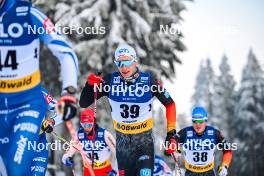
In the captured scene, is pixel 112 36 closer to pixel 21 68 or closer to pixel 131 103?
pixel 131 103

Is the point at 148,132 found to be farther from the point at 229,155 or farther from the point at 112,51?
the point at 112,51

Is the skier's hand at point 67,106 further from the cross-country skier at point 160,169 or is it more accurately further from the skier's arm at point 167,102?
the cross-country skier at point 160,169

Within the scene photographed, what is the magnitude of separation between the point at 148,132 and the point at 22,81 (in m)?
3.10

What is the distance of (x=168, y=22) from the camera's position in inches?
925

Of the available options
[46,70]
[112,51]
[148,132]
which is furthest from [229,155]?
[46,70]

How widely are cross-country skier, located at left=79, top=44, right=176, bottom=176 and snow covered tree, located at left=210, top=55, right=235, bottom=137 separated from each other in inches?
2099

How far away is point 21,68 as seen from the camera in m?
5.34

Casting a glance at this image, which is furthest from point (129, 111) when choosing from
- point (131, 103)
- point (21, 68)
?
point (21, 68)

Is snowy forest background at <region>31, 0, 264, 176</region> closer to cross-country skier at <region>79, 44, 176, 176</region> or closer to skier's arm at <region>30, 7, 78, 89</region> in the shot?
cross-country skier at <region>79, 44, 176, 176</region>

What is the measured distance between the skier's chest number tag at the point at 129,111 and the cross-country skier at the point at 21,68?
8.98ft

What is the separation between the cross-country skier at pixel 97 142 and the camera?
36.3ft

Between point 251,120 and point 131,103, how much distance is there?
46.1 m

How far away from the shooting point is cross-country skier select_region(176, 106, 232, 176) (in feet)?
35.4

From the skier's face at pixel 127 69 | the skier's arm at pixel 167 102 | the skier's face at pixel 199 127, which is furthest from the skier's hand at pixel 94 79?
the skier's face at pixel 199 127
